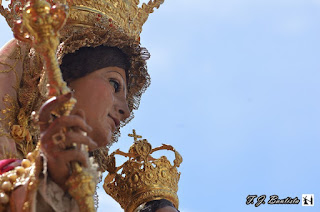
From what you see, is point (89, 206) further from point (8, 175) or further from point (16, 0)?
point (16, 0)

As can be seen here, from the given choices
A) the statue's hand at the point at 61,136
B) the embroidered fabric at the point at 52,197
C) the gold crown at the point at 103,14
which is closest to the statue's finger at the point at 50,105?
the statue's hand at the point at 61,136

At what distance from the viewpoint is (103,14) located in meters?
4.95

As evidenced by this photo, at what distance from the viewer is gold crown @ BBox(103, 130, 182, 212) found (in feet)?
17.4

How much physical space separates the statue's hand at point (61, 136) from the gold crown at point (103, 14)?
4.99 feet

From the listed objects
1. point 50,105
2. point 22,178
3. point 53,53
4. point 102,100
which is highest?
point 102,100

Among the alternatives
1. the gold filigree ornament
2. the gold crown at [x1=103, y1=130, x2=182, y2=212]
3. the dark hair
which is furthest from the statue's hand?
the gold crown at [x1=103, y1=130, x2=182, y2=212]

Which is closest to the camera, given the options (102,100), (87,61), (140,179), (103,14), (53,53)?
(53,53)

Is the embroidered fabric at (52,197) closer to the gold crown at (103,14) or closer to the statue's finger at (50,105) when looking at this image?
the statue's finger at (50,105)

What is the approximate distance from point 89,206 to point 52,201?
0.21 meters

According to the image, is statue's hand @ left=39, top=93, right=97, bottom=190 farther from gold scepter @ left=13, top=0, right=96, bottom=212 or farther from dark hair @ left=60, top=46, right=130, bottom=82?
dark hair @ left=60, top=46, right=130, bottom=82

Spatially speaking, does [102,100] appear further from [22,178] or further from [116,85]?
[22,178]

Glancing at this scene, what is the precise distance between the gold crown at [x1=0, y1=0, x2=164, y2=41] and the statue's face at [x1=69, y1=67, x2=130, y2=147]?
453mm

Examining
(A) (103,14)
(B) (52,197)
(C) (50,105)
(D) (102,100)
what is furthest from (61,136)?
(A) (103,14)

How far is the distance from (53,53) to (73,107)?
0.49 m
